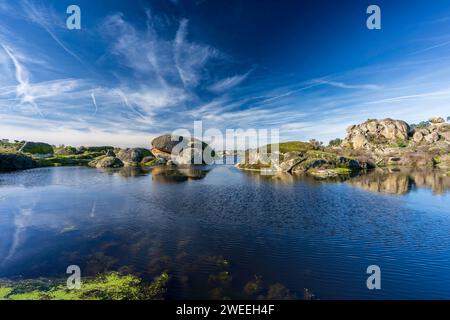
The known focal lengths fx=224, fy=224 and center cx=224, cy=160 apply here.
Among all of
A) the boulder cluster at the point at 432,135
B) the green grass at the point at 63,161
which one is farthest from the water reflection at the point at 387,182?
the green grass at the point at 63,161

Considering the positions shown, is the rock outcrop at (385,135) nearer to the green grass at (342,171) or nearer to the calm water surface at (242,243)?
the green grass at (342,171)

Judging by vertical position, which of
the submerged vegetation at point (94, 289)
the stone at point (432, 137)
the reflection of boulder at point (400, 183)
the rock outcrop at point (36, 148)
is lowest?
the submerged vegetation at point (94, 289)

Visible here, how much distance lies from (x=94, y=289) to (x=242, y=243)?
49.7 feet

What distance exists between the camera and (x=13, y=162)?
5022 inches

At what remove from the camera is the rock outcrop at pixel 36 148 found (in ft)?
587

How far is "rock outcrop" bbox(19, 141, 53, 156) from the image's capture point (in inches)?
7045

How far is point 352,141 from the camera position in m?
200

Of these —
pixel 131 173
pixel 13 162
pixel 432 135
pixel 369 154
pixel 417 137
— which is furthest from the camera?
pixel 417 137

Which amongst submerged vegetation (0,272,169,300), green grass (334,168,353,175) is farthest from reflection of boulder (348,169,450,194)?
submerged vegetation (0,272,169,300)

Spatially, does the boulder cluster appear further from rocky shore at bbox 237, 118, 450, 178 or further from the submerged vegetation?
the submerged vegetation

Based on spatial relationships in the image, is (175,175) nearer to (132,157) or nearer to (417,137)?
(132,157)

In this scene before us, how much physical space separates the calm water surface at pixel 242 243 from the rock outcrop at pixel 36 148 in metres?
171

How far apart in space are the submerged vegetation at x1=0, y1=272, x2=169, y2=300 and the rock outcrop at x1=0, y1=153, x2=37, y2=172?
144 metres

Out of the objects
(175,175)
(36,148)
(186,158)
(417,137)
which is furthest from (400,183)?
(36,148)
